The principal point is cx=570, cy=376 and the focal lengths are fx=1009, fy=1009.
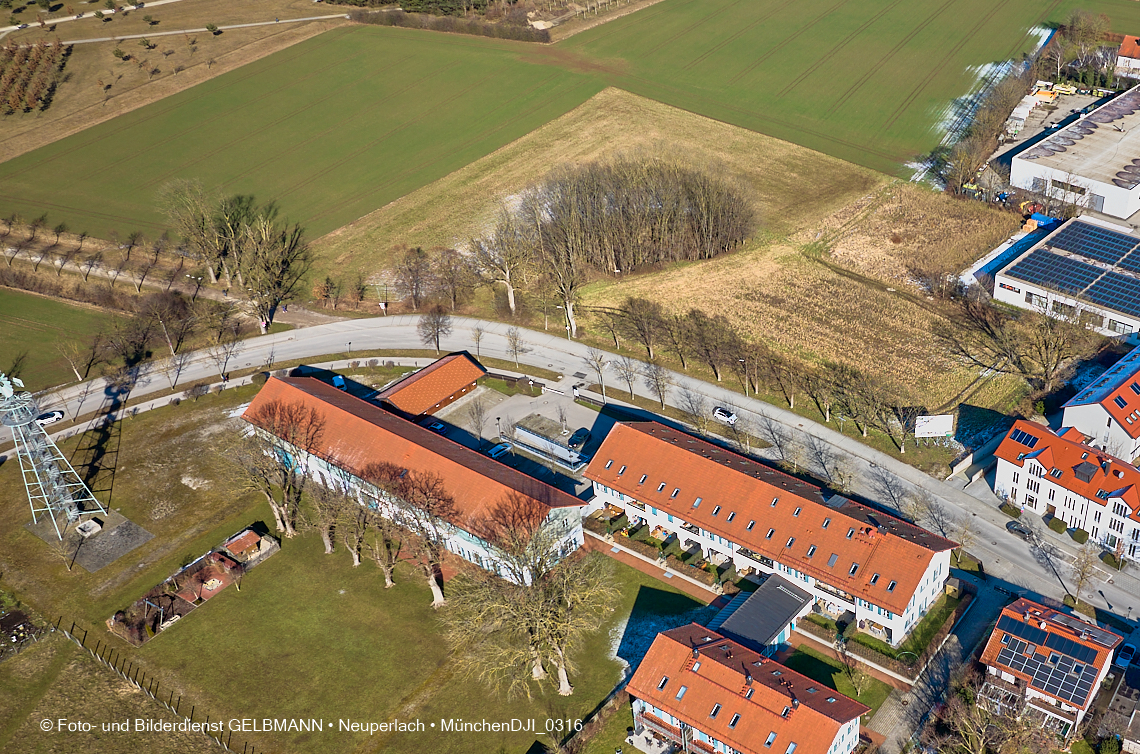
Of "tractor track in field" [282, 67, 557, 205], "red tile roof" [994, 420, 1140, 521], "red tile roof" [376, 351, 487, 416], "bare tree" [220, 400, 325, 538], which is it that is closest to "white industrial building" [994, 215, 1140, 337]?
"red tile roof" [994, 420, 1140, 521]

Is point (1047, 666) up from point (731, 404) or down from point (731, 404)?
up

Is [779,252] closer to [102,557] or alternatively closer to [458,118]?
[458,118]

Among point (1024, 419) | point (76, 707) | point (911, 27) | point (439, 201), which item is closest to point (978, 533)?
point (1024, 419)

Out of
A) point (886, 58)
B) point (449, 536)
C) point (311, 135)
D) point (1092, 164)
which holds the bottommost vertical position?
point (449, 536)

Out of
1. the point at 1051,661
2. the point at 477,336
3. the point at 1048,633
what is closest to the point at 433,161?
the point at 477,336

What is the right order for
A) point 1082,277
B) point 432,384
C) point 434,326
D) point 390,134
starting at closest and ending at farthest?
point 432,384, point 1082,277, point 434,326, point 390,134

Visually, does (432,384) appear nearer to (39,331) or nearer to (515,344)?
(515,344)

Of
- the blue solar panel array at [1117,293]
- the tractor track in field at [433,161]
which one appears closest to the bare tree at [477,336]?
the tractor track in field at [433,161]
